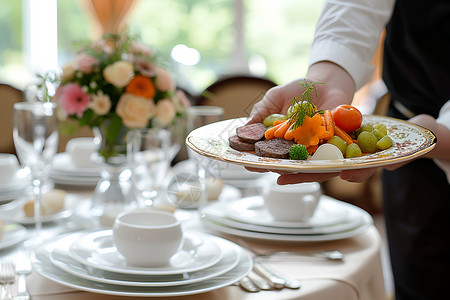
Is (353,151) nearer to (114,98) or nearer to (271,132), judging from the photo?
(271,132)

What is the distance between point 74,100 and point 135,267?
0.66 metres

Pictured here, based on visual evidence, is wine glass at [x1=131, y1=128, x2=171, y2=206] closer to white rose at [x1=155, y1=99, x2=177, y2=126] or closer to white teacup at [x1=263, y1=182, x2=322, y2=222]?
white rose at [x1=155, y1=99, x2=177, y2=126]

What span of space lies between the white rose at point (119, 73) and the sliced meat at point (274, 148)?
A: 0.63 m

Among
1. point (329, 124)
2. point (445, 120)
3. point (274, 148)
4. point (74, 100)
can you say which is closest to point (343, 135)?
point (329, 124)

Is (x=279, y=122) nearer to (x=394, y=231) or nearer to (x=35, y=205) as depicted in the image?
(x=35, y=205)

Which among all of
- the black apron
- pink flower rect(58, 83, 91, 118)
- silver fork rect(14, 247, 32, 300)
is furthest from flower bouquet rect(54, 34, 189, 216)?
the black apron

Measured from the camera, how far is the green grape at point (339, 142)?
97 cm

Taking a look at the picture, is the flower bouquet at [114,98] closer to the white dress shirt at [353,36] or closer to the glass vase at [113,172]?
the glass vase at [113,172]

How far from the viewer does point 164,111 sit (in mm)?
1591

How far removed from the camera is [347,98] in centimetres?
131

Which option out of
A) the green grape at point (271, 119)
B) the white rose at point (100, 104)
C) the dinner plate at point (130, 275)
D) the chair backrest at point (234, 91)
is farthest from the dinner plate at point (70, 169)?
the chair backrest at point (234, 91)

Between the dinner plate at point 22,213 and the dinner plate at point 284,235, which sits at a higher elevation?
the dinner plate at point 284,235

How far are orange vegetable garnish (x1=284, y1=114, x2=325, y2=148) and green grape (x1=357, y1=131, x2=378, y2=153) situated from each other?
8cm

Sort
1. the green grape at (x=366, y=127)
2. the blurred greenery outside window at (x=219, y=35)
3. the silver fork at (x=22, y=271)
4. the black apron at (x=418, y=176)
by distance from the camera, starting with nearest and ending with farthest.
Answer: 1. the silver fork at (x=22, y=271)
2. the green grape at (x=366, y=127)
3. the black apron at (x=418, y=176)
4. the blurred greenery outside window at (x=219, y=35)
